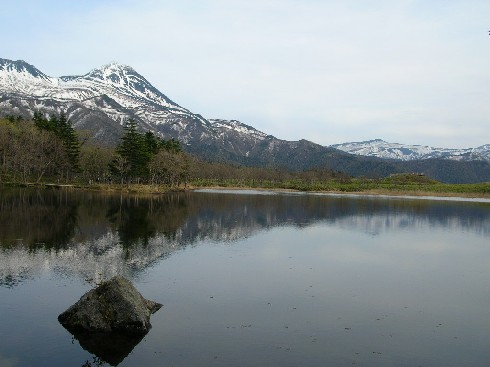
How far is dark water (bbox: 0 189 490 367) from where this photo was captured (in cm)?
2092

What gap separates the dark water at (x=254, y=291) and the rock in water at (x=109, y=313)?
724 millimetres

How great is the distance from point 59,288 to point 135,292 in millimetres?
7754

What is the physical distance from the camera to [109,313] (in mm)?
23094

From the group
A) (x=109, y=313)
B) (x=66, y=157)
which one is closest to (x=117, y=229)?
(x=109, y=313)

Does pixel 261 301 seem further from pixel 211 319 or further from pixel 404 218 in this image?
pixel 404 218

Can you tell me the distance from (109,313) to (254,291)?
1111 cm

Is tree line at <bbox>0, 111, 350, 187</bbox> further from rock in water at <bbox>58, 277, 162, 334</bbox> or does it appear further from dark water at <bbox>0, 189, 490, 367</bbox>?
rock in water at <bbox>58, 277, 162, 334</bbox>

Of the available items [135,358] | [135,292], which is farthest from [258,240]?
[135,358]

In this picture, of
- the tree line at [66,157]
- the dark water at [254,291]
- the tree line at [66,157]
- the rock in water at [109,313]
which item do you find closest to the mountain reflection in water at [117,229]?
the dark water at [254,291]

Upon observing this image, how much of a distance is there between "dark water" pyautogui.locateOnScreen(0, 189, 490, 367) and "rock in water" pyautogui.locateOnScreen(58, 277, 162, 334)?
724 millimetres

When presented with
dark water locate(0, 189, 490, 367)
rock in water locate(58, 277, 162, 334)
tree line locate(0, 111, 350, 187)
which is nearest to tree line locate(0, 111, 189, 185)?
tree line locate(0, 111, 350, 187)

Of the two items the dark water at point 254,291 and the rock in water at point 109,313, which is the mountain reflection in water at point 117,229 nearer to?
the dark water at point 254,291

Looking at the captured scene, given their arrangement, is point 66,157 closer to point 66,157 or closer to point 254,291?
point 66,157

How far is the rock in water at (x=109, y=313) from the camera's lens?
74.8 ft
